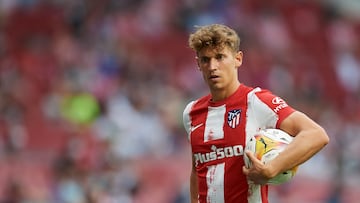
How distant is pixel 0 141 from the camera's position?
1414 cm

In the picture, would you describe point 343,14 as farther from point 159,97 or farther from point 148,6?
point 159,97

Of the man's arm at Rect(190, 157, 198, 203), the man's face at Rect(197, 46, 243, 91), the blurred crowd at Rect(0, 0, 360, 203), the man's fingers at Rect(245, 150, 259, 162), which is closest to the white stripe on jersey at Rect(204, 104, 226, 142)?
the man's face at Rect(197, 46, 243, 91)

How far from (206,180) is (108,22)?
1193 cm

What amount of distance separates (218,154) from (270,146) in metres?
0.51

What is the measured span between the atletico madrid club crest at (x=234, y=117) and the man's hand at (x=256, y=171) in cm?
46

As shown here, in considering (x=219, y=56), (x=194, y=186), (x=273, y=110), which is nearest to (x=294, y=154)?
(x=273, y=110)

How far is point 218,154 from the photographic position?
20.0ft

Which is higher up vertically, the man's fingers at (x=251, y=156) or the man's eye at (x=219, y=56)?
the man's eye at (x=219, y=56)

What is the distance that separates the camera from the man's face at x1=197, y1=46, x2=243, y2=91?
19.7 ft

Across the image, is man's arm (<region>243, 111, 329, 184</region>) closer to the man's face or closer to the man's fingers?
the man's fingers

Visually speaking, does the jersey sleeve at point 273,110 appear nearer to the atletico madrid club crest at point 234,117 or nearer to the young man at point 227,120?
the young man at point 227,120

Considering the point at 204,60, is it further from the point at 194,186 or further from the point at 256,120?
the point at 194,186

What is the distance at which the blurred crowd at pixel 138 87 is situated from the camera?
13.6m

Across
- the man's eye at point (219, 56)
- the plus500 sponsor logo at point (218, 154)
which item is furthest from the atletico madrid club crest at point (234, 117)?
the man's eye at point (219, 56)
